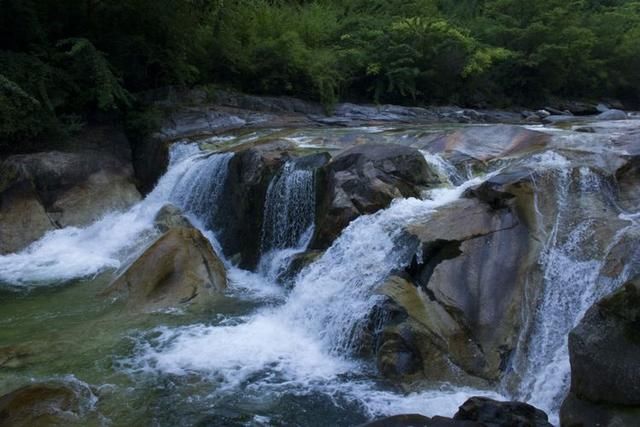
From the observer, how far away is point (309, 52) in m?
15.2

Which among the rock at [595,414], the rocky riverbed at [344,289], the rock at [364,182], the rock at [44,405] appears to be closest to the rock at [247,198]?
the rocky riverbed at [344,289]

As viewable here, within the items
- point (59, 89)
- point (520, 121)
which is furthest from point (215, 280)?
point (520, 121)

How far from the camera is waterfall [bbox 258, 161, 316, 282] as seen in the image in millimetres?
8461

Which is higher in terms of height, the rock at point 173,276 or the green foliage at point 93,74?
the green foliage at point 93,74

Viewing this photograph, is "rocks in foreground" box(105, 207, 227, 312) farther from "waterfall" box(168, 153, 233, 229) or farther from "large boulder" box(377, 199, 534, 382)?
"large boulder" box(377, 199, 534, 382)

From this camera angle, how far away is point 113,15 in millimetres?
12445

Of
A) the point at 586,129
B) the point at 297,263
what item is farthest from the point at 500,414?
the point at 586,129

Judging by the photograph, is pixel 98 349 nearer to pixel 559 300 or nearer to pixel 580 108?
pixel 559 300

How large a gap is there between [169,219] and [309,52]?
22.9 ft

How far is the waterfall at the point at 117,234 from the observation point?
29.7 ft

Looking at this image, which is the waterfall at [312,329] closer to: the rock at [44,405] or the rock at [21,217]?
the rock at [44,405]

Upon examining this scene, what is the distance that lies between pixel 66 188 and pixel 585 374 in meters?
9.33

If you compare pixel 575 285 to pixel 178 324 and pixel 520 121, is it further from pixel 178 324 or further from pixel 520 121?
pixel 520 121

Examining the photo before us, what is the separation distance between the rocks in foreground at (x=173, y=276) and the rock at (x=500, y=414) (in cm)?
409
